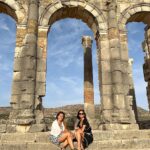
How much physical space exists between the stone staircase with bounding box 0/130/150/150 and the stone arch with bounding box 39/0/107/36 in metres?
5.37

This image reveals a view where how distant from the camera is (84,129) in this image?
6.77 meters

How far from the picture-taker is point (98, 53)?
11.7 metres

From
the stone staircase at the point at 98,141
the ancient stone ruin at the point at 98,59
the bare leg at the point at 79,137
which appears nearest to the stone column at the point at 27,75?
the ancient stone ruin at the point at 98,59

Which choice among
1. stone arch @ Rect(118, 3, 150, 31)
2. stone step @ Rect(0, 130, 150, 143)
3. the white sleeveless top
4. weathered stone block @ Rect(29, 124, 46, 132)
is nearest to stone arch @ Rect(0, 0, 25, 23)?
stone arch @ Rect(118, 3, 150, 31)

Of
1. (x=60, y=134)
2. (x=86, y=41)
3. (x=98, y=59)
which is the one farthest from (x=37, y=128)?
(x=86, y=41)

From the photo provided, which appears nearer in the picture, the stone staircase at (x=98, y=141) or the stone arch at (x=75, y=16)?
the stone staircase at (x=98, y=141)

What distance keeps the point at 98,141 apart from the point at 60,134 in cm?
159

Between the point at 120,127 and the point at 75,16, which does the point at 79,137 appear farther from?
the point at 75,16

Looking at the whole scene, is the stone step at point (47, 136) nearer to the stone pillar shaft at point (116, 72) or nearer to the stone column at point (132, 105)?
the stone pillar shaft at point (116, 72)

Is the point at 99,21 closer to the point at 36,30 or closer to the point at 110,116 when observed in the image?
the point at 36,30

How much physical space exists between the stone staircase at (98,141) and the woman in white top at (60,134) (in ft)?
1.81

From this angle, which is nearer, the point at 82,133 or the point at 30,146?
the point at 82,133

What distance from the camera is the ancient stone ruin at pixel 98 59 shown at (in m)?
9.35

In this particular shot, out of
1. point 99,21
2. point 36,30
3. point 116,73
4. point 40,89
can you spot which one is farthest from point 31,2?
point 116,73
